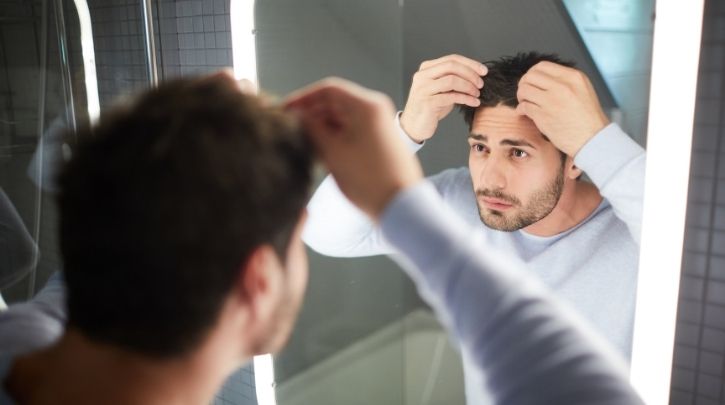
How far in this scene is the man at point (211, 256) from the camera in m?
0.44

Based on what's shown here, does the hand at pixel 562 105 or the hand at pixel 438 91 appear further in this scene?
the hand at pixel 438 91

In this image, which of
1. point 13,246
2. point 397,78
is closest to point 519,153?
point 397,78

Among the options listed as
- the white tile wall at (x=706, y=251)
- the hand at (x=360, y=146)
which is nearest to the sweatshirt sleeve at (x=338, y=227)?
the white tile wall at (x=706, y=251)

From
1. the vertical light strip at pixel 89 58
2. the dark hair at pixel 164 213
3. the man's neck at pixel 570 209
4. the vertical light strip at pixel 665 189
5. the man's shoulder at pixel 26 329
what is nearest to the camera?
the dark hair at pixel 164 213

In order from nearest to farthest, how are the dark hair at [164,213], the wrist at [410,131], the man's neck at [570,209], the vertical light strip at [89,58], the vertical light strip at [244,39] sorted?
the dark hair at [164,213], the man's neck at [570,209], the wrist at [410,131], the vertical light strip at [244,39], the vertical light strip at [89,58]

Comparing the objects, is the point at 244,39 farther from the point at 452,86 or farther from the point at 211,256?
the point at 211,256

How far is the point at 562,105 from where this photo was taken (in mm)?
946

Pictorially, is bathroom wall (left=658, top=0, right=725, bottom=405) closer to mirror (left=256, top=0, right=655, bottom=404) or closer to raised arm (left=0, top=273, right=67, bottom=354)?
mirror (left=256, top=0, right=655, bottom=404)

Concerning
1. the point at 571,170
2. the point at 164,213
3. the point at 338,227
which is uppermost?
the point at 164,213

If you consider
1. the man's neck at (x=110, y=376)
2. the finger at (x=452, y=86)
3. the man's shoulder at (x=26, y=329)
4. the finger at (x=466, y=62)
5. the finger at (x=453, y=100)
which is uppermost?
the finger at (x=466, y=62)

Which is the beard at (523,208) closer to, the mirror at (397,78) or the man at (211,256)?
the mirror at (397,78)

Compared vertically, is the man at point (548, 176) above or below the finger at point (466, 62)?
below

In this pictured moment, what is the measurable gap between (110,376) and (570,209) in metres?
0.78

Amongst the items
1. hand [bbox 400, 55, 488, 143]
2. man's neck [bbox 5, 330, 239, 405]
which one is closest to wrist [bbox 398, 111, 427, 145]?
hand [bbox 400, 55, 488, 143]
